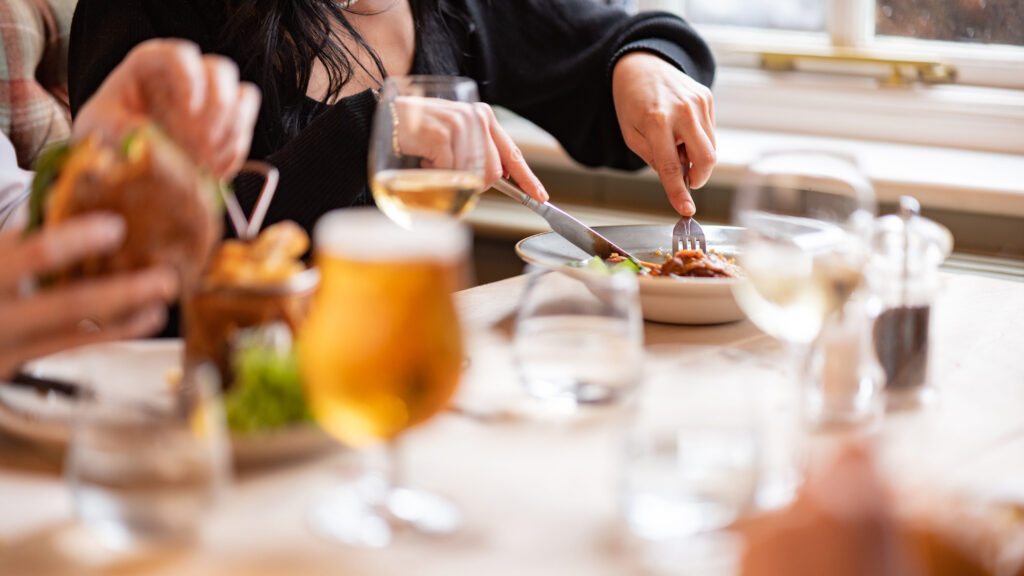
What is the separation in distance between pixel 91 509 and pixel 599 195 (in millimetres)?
2125

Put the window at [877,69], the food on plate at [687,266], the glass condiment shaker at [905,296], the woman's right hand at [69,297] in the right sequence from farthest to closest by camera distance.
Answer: the window at [877,69]
the food on plate at [687,266]
the glass condiment shaker at [905,296]
the woman's right hand at [69,297]

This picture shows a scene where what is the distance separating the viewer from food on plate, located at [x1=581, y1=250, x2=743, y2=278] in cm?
104

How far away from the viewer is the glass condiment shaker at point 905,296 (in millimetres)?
819

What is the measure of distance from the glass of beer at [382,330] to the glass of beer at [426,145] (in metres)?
0.35

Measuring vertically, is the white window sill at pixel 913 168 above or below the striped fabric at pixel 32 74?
below

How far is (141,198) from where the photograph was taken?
64 cm

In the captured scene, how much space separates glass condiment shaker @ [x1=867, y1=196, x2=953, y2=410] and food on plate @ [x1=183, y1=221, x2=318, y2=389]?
1.43 ft

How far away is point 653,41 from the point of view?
1.59 m

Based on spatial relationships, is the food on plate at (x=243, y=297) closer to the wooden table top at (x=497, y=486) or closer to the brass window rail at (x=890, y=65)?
the wooden table top at (x=497, y=486)

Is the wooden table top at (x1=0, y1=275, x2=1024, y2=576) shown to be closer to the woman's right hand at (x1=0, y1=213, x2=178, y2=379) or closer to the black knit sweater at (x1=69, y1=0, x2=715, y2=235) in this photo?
the woman's right hand at (x1=0, y1=213, x2=178, y2=379)

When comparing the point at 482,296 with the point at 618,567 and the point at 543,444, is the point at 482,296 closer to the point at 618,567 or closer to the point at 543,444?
the point at 543,444

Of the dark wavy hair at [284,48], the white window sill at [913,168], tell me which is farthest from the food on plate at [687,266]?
the white window sill at [913,168]

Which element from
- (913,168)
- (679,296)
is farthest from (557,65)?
(679,296)

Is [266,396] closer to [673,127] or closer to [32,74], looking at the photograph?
[673,127]
